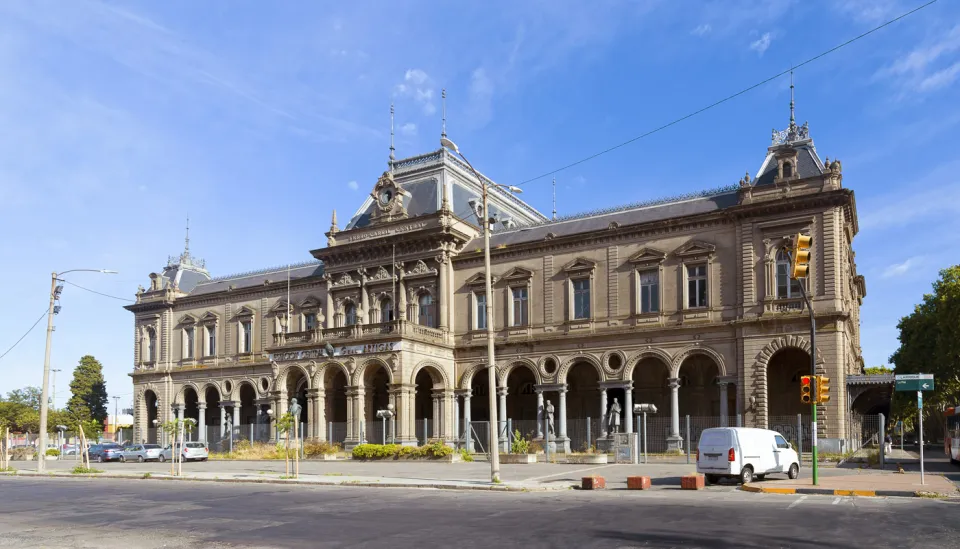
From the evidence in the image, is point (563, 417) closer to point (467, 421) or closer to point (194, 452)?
point (467, 421)

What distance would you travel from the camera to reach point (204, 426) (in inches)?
2408

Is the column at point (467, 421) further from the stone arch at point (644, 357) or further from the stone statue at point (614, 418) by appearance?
the stone arch at point (644, 357)

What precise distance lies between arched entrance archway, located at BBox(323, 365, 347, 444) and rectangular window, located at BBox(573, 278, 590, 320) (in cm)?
1354

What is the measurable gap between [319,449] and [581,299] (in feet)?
52.7

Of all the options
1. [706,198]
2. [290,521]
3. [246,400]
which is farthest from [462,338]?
[290,521]

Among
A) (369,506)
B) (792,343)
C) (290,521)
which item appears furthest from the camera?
(792,343)

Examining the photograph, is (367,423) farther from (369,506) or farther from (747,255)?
(369,506)

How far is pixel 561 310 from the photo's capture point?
47.7 m

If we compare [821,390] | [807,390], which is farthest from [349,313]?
[821,390]

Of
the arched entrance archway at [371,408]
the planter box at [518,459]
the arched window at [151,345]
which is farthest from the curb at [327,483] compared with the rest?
the arched window at [151,345]

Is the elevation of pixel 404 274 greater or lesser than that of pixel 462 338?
greater

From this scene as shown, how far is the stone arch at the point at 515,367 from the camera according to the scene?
47688 millimetres

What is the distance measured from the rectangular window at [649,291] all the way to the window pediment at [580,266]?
2.85 m

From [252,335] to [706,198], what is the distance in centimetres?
3320
